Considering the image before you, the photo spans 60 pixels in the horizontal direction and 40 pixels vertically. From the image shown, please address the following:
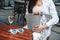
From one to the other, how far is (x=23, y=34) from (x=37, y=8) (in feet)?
1.76

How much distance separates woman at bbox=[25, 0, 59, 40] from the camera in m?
2.01

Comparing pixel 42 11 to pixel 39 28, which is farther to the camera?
pixel 42 11

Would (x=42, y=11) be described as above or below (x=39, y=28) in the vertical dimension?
above

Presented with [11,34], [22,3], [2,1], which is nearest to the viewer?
[11,34]

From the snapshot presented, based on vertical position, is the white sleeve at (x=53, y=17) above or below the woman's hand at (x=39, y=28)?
above

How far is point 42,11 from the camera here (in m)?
2.13

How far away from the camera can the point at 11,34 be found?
1.76 meters

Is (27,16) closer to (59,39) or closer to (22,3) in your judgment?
(59,39)

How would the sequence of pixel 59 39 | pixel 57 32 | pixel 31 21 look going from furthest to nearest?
pixel 57 32 < pixel 59 39 < pixel 31 21

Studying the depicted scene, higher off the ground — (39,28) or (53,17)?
(53,17)

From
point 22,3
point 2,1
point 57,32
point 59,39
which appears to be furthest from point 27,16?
point 2,1

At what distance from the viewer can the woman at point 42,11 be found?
2009mm

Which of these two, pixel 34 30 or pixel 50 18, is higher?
pixel 50 18

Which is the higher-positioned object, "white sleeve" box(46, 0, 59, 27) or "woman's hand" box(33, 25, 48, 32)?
"white sleeve" box(46, 0, 59, 27)
